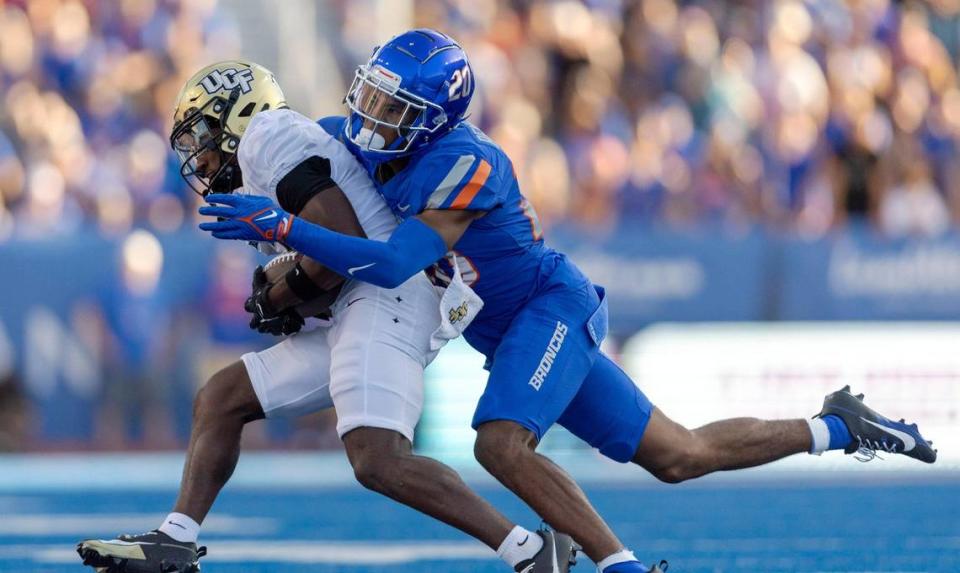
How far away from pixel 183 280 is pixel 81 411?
3.43 feet

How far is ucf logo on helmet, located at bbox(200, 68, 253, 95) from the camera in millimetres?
5141

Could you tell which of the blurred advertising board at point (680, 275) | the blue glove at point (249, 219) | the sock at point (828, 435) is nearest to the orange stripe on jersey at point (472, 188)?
the blue glove at point (249, 219)

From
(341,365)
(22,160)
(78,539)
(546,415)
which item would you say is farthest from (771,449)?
(22,160)

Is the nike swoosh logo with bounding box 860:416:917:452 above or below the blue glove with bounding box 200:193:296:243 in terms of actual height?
below

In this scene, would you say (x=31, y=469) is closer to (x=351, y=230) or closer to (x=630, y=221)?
(x=630, y=221)

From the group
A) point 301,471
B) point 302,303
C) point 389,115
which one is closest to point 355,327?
point 302,303

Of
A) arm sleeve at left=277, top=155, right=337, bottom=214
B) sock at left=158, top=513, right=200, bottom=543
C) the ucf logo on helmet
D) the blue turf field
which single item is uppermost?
A: the ucf logo on helmet

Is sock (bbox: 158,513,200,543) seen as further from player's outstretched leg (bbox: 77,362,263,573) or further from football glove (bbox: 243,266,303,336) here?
football glove (bbox: 243,266,303,336)

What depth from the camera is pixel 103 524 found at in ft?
24.8

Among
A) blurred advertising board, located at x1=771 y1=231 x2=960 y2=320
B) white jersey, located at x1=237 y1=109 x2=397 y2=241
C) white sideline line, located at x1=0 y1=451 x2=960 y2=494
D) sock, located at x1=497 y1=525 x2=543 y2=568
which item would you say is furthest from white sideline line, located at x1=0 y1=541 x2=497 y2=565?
blurred advertising board, located at x1=771 y1=231 x2=960 y2=320

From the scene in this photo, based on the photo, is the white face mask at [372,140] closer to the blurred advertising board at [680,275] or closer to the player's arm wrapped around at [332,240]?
the player's arm wrapped around at [332,240]

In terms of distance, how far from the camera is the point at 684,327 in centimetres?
1106

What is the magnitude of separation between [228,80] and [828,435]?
221 centimetres

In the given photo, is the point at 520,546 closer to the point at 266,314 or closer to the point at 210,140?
the point at 266,314
